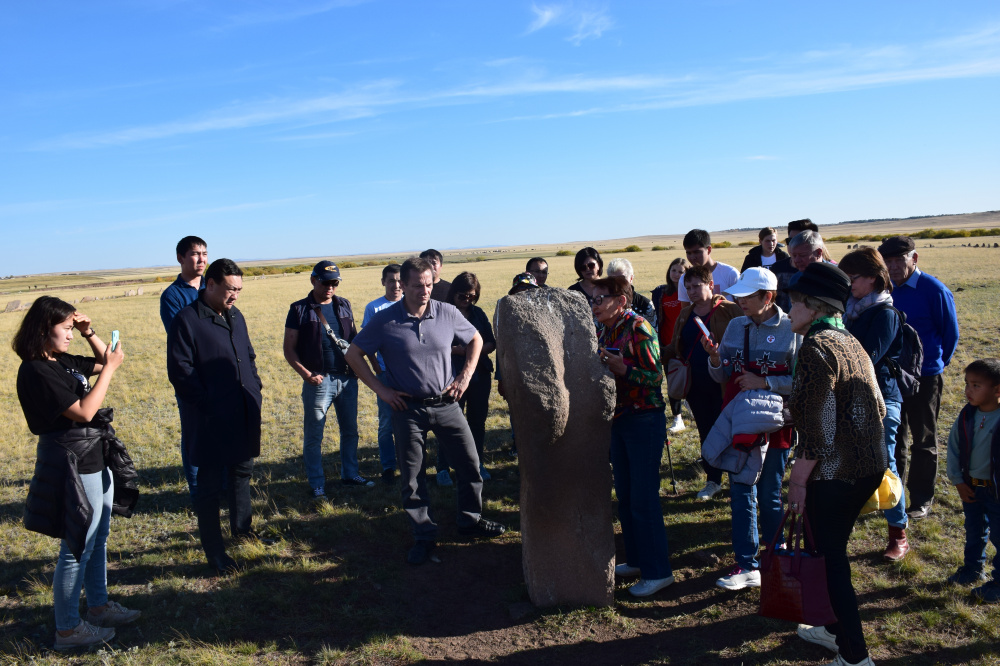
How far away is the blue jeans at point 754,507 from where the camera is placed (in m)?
4.46

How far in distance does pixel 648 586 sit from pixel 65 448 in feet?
13.7

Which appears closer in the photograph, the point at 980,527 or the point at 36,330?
the point at 36,330

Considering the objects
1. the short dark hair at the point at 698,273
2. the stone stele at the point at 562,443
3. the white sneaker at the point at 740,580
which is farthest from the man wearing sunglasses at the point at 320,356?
the white sneaker at the point at 740,580

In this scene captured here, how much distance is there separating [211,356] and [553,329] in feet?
9.50

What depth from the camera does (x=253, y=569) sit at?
17.9ft

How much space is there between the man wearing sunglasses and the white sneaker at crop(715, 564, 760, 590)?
428 cm

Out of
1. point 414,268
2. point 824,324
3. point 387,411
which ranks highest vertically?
point 414,268

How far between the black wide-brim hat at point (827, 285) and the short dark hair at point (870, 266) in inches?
45.8

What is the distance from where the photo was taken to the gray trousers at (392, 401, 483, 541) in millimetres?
5352

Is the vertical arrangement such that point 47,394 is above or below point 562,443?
above

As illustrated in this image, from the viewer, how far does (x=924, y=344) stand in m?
5.49

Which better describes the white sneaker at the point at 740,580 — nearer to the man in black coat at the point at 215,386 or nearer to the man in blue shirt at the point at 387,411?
the man in blue shirt at the point at 387,411

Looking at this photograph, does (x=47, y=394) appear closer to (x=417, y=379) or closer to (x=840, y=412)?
(x=417, y=379)

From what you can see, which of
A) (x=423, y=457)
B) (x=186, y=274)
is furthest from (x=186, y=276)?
(x=423, y=457)
